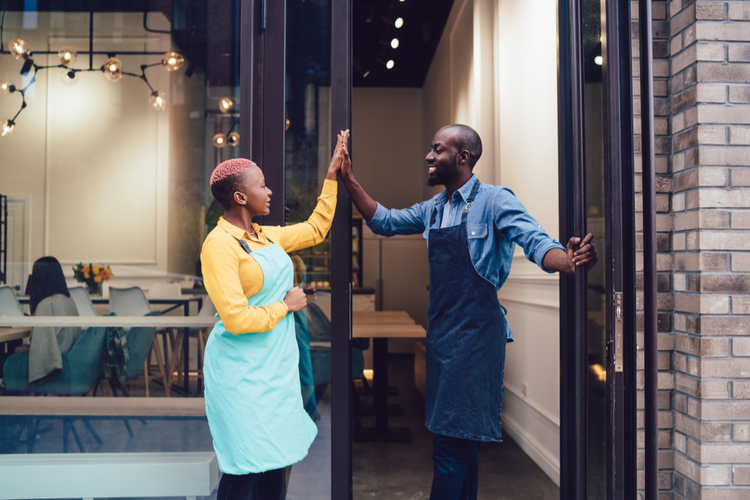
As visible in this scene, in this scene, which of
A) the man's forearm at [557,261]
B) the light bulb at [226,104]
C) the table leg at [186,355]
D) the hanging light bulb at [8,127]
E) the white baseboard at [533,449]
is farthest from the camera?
the white baseboard at [533,449]

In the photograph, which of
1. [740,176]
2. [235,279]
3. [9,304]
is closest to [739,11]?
[740,176]

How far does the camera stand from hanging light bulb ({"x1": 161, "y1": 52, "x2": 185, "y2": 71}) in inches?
82.3

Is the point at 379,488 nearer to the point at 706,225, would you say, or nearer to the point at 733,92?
the point at 706,225

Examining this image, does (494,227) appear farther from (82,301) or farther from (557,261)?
(82,301)

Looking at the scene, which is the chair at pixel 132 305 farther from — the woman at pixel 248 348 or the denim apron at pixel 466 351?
the denim apron at pixel 466 351

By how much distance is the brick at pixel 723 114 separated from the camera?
1819 millimetres

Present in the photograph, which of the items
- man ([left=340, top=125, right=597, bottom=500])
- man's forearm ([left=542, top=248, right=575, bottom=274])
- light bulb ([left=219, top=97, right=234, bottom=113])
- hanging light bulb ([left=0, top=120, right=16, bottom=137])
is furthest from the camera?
hanging light bulb ([left=0, top=120, right=16, bottom=137])

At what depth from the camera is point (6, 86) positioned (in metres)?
2.18

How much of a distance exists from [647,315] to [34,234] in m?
2.44

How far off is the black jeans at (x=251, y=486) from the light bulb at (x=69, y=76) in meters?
1.84

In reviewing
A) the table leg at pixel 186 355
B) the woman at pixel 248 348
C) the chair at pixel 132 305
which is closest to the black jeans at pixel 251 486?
the woman at pixel 248 348

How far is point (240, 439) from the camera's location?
4.64ft

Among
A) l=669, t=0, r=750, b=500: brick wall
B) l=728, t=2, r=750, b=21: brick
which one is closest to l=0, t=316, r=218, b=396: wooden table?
l=669, t=0, r=750, b=500: brick wall

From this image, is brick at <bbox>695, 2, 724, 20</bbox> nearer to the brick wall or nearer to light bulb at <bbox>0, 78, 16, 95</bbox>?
the brick wall
